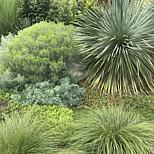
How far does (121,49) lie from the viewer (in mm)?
7496

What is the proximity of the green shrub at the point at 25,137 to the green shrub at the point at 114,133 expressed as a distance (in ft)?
1.40

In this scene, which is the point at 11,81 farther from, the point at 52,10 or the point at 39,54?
the point at 52,10

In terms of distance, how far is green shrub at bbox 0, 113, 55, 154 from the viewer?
17.8ft

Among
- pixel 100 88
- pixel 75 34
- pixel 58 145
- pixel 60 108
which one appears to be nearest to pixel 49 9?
pixel 75 34

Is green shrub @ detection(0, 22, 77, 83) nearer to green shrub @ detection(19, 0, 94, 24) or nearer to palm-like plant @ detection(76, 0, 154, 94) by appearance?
palm-like plant @ detection(76, 0, 154, 94)

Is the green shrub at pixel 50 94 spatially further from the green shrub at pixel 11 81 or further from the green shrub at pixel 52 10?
the green shrub at pixel 52 10

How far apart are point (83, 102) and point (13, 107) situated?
1155mm

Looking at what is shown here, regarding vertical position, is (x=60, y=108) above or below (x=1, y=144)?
above

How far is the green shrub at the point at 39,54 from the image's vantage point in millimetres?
7137

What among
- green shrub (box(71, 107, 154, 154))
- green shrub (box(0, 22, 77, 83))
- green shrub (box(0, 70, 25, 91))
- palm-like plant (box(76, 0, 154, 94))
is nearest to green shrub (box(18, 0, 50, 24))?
palm-like plant (box(76, 0, 154, 94))

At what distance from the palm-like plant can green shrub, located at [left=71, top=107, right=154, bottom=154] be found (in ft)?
4.74

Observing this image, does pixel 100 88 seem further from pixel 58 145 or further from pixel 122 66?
pixel 58 145

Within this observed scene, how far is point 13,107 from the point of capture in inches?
273

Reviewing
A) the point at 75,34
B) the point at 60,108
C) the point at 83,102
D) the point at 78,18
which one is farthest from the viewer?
the point at 78,18
